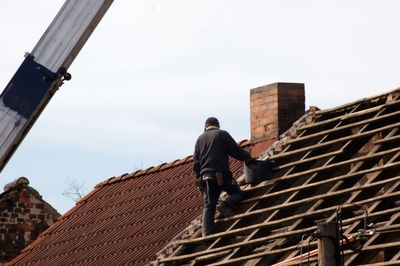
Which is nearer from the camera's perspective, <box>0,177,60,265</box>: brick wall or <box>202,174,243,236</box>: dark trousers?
<box>202,174,243,236</box>: dark trousers

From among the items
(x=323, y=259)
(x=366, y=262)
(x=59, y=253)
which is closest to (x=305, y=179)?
(x=366, y=262)

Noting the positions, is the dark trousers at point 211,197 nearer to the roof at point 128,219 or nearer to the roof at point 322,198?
the roof at point 322,198

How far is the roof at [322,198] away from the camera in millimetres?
9766

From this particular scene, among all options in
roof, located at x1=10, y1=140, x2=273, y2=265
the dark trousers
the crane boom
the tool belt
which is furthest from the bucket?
the crane boom

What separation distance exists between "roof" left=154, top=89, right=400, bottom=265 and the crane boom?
262 cm

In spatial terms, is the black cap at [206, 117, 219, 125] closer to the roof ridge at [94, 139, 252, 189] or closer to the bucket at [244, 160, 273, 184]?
the bucket at [244, 160, 273, 184]

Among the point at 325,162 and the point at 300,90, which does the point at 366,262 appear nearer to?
the point at 325,162

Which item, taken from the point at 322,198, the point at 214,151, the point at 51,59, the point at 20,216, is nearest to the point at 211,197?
the point at 214,151

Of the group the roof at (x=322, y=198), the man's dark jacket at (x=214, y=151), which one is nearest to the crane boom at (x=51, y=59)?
the man's dark jacket at (x=214, y=151)

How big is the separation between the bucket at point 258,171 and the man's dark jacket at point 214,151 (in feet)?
0.93

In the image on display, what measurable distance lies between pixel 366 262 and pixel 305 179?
7.30ft

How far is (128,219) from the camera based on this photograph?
47.5ft

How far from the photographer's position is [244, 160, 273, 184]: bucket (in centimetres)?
1207

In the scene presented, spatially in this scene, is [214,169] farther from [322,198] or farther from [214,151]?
[322,198]
